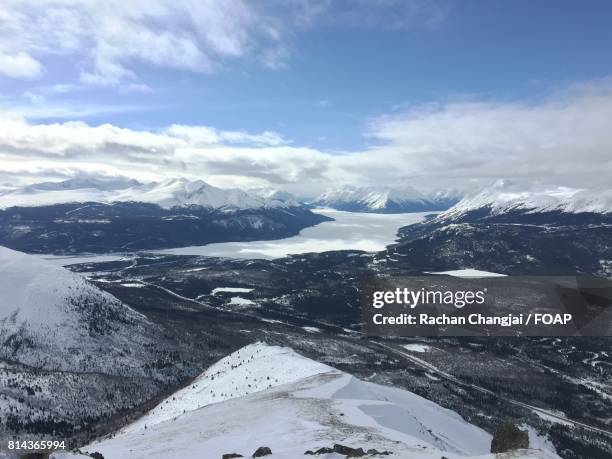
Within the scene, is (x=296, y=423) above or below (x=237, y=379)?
above

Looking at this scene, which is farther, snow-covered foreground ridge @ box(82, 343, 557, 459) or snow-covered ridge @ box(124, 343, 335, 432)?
snow-covered ridge @ box(124, 343, 335, 432)

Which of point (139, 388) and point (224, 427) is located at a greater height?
point (224, 427)

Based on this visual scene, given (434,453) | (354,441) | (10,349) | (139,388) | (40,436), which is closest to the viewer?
(434,453)

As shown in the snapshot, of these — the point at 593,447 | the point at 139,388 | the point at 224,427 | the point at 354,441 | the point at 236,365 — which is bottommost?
the point at 593,447

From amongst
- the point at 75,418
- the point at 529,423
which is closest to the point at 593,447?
the point at 529,423

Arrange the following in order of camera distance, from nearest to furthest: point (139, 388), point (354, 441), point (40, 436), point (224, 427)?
point (354, 441) < point (224, 427) < point (40, 436) < point (139, 388)

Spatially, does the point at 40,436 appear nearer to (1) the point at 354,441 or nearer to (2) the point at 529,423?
(1) the point at 354,441

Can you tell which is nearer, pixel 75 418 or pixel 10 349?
pixel 75 418

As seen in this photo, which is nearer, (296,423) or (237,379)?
(296,423)
